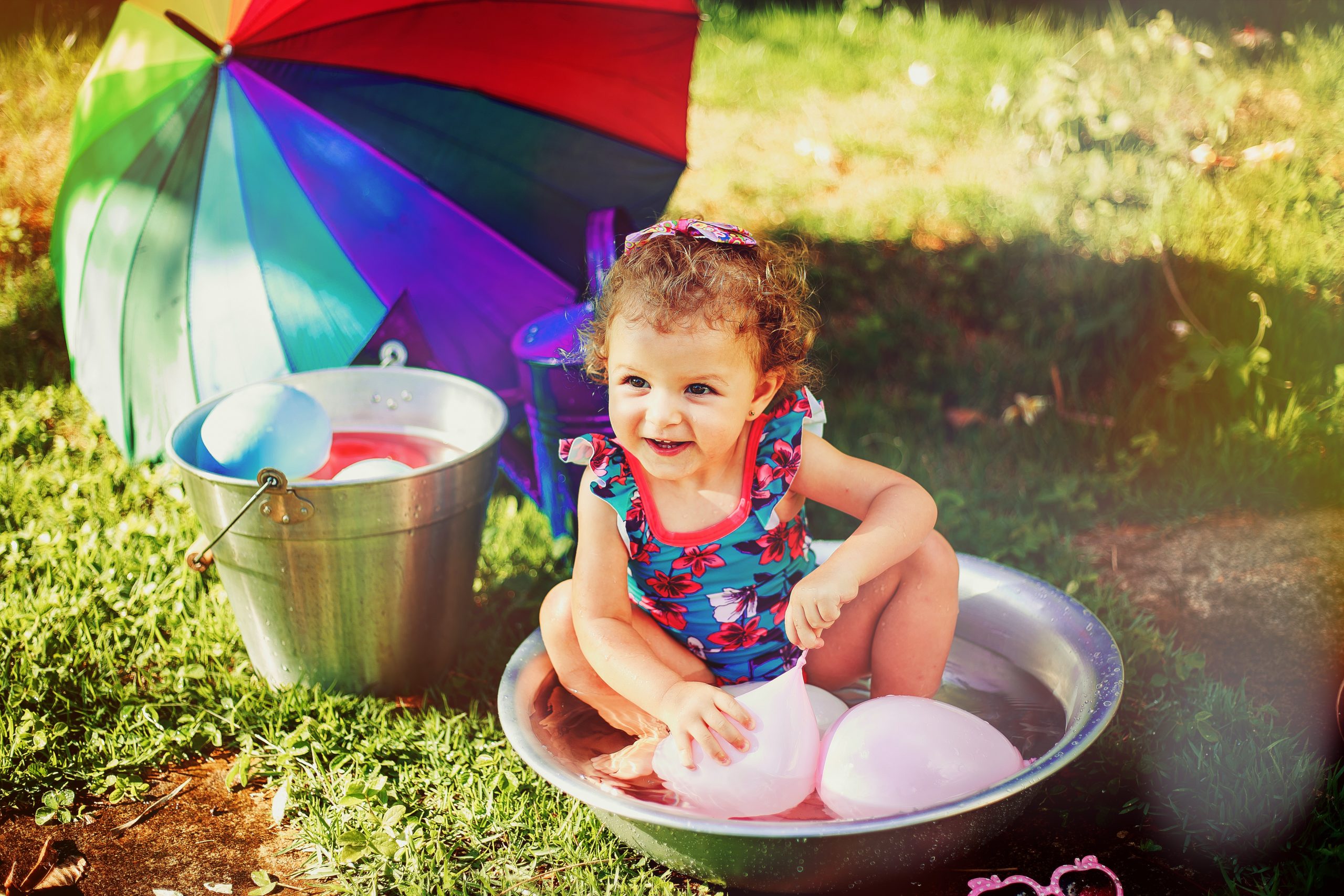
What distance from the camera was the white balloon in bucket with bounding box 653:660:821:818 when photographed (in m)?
1.62

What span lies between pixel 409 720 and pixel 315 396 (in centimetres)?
77

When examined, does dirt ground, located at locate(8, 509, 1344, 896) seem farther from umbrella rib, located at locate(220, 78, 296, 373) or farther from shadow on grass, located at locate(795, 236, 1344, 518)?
umbrella rib, located at locate(220, 78, 296, 373)

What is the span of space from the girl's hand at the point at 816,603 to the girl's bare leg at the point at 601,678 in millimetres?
305

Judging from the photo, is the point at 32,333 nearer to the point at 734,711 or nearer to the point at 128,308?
the point at 128,308

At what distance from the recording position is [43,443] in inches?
128

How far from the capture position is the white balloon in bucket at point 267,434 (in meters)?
2.09

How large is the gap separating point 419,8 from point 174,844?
6.35 feet

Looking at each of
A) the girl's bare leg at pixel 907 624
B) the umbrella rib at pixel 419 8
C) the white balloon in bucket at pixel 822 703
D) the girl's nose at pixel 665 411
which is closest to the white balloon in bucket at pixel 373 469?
the girl's nose at pixel 665 411

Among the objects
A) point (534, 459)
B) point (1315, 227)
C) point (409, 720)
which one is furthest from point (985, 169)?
point (409, 720)

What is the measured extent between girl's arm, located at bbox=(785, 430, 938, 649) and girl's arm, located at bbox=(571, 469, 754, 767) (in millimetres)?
181

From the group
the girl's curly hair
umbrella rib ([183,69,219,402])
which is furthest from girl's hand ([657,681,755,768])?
umbrella rib ([183,69,219,402])

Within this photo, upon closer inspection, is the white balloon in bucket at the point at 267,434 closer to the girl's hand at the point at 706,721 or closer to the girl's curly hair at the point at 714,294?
the girl's curly hair at the point at 714,294

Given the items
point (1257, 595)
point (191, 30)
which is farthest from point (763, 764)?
point (191, 30)

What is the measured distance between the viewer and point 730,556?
1905 millimetres
